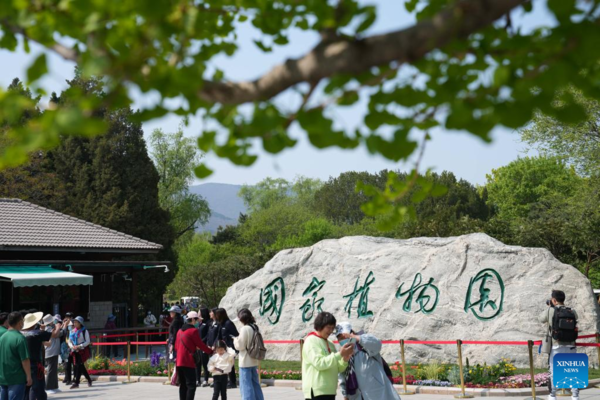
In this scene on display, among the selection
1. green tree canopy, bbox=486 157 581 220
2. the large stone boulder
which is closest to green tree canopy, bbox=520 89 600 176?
the large stone boulder

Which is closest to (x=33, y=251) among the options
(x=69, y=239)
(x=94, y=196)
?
(x=69, y=239)

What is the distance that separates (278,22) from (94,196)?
36.7 metres

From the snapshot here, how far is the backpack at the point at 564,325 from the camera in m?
11.8

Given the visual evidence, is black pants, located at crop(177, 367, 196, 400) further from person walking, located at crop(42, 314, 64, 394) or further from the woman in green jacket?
person walking, located at crop(42, 314, 64, 394)

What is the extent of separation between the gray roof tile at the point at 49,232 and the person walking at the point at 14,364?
1534 centimetres

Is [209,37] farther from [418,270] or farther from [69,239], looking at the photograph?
[69,239]

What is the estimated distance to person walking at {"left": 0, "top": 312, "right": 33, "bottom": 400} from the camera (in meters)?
9.90

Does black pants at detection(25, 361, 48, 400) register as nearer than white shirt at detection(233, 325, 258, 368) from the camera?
No

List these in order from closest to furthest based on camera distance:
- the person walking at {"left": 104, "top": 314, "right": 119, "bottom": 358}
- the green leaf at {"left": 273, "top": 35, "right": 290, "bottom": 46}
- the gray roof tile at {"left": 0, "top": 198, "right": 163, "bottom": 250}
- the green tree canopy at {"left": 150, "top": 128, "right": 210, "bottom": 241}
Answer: the green leaf at {"left": 273, "top": 35, "right": 290, "bottom": 46} → the person walking at {"left": 104, "top": 314, "right": 119, "bottom": 358} → the gray roof tile at {"left": 0, "top": 198, "right": 163, "bottom": 250} → the green tree canopy at {"left": 150, "top": 128, "right": 210, "bottom": 241}

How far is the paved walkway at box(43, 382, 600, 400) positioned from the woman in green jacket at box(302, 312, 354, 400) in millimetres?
5942

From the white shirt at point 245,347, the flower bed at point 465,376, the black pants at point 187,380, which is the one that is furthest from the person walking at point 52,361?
the white shirt at point 245,347

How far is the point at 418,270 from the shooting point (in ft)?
63.8

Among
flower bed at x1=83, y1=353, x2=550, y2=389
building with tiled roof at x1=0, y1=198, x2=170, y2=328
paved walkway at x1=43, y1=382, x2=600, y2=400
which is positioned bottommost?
paved walkway at x1=43, y1=382, x2=600, y2=400

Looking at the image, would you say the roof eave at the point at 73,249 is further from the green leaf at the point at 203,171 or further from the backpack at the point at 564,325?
the green leaf at the point at 203,171
